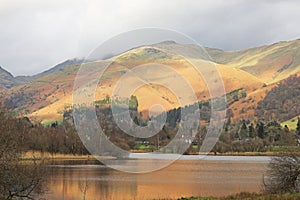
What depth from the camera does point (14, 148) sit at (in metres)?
32.3

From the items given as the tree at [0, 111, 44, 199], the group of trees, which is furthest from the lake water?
the group of trees

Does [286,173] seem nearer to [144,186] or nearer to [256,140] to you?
[144,186]

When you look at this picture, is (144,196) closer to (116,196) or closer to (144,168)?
(116,196)

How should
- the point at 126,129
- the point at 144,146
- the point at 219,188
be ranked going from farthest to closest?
the point at 144,146, the point at 126,129, the point at 219,188

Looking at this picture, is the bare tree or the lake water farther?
the lake water

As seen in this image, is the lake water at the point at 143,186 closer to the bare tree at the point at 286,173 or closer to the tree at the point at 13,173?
the bare tree at the point at 286,173

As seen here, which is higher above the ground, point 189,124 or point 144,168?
point 189,124

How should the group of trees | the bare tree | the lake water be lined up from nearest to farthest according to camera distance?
the bare tree → the lake water → the group of trees

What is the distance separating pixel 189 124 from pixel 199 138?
30.0 metres

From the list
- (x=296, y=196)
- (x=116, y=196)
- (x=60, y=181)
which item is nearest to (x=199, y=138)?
(x=60, y=181)

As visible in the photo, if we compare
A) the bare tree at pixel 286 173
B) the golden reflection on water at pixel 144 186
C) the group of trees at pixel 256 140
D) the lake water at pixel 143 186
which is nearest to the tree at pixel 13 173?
the lake water at pixel 143 186

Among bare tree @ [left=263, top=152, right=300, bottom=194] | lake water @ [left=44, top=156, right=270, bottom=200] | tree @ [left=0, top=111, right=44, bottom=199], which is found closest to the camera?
tree @ [left=0, top=111, right=44, bottom=199]

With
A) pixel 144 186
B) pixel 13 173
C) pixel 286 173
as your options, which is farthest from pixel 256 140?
pixel 13 173

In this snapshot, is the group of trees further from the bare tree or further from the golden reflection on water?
the bare tree
